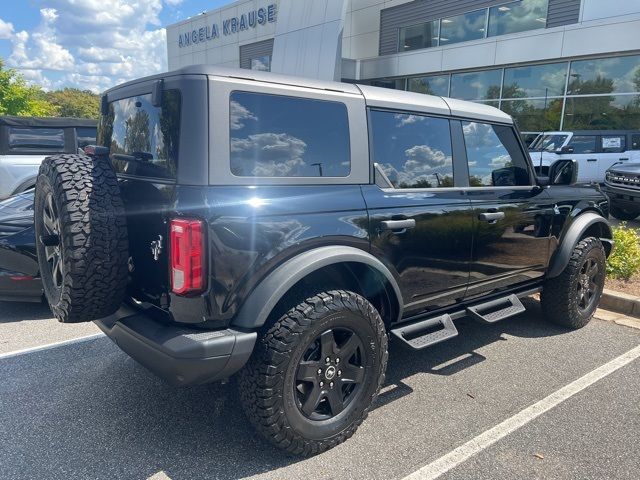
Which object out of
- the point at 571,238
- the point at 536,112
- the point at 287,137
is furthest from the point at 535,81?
the point at 287,137

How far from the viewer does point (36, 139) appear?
8945mm

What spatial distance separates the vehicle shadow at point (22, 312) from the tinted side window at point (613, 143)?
12.4 meters

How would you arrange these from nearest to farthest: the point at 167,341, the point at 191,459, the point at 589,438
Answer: the point at 167,341 → the point at 191,459 → the point at 589,438

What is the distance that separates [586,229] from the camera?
4.36 m

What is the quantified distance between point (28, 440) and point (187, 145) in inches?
73.8

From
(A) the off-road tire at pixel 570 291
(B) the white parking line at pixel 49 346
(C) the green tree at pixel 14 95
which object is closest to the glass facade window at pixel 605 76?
(A) the off-road tire at pixel 570 291

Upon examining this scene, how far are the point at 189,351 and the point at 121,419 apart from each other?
106cm

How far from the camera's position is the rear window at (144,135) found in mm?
2383

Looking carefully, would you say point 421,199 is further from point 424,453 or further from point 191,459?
point 191,459

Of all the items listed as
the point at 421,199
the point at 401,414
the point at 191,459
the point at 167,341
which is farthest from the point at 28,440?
the point at 421,199

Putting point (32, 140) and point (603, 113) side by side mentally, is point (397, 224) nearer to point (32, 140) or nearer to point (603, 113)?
point (32, 140)

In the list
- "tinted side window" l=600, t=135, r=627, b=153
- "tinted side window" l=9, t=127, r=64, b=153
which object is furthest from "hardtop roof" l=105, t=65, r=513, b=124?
"tinted side window" l=600, t=135, r=627, b=153

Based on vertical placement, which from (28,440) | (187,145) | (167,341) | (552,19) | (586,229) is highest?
(552,19)

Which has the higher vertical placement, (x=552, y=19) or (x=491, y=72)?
(x=552, y=19)
